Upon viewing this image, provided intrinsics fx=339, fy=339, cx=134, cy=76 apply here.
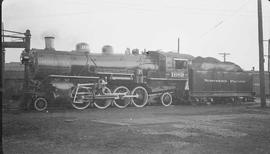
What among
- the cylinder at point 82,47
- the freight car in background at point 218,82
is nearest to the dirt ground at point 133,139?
the cylinder at point 82,47

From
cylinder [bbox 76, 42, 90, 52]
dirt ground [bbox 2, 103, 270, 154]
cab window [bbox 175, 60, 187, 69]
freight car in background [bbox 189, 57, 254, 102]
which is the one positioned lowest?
dirt ground [bbox 2, 103, 270, 154]

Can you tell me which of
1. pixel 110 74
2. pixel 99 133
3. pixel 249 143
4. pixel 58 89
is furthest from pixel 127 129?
pixel 110 74

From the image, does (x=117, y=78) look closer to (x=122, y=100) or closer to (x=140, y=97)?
(x=122, y=100)

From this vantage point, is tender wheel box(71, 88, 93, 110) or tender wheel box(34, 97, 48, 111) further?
tender wheel box(71, 88, 93, 110)

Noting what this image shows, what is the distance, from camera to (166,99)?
1756 cm

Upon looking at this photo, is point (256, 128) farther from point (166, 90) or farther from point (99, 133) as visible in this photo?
point (166, 90)

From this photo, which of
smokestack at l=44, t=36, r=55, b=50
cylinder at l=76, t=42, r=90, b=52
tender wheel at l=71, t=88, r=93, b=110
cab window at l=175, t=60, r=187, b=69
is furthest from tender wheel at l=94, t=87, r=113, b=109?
cab window at l=175, t=60, r=187, b=69

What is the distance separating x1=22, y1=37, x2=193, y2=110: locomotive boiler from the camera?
1452cm

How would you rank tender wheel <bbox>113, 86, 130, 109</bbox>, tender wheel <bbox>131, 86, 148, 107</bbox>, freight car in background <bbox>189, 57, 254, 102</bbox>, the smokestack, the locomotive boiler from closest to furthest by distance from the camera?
the locomotive boiler, the smokestack, tender wheel <bbox>113, 86, 130, 109</bbox>, tender wheel <bbox>131, 86, 148, 107</bbox>, freight car in background <bbox>189, 57, 254, 102</bbox>

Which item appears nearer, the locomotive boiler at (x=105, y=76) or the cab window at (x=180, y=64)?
the locomotive boiler at (x=105, y=76)

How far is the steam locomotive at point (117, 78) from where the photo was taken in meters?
14.6

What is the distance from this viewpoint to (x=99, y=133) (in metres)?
7.23

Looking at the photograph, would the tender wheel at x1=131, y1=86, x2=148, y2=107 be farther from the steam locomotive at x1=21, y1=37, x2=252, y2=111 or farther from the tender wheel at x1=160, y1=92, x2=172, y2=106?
the tender wheel at x1=160, y1=92, x2=172, y2=106

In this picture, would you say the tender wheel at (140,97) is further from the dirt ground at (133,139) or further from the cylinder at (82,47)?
the dirt ground at (133,139)
